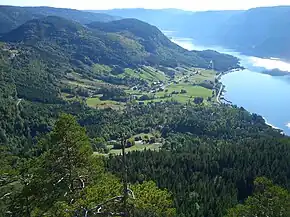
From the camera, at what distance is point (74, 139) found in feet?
82.5

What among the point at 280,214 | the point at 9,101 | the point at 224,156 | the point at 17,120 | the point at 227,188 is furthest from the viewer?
the point at 9,101

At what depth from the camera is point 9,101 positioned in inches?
6555

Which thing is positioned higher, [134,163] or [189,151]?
[134,163]

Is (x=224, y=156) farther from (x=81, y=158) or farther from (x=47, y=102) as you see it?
(x=47, y=102)

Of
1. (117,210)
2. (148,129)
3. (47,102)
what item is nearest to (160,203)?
(117,210)

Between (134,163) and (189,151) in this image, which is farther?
(189,151)

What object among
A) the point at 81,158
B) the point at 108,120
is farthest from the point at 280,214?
the point at 108,120

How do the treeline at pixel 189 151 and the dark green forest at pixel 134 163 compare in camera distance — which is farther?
the treeline at pixel 189 151

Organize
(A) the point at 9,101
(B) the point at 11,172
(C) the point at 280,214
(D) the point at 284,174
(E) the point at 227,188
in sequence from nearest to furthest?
(C) the point at 280,214 < (B) the point at 11,172 < (E) the point at 227,188 < (D) the point at 284,174 < (A) the point at 9,101

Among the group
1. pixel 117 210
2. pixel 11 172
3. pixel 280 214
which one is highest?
pixel 117 210

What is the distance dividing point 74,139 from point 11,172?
25.2 meters

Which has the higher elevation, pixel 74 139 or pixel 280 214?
pixel 74 139

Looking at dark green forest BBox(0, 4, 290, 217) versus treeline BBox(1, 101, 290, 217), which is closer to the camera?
dark green forest BBox(0, 4, 290, 217)

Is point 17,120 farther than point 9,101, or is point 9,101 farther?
point 9,101
